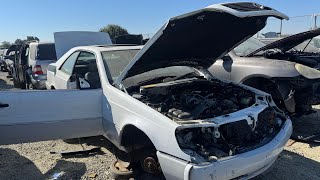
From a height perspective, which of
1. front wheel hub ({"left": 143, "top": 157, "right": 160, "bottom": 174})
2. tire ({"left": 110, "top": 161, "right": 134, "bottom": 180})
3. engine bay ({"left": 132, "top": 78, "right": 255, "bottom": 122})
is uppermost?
engine bay ({"left": 132, "top": 78, "right": 255, "bottom": 122})

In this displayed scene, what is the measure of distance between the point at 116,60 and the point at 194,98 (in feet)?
4.69

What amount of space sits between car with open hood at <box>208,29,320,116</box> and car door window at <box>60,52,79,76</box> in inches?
108

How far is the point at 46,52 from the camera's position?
955 cm

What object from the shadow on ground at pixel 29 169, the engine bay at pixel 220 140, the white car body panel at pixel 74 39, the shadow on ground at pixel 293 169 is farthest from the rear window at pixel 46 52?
the engine bay at pixel 220 140

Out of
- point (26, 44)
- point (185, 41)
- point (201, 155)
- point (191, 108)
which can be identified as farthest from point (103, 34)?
point (201, 155)

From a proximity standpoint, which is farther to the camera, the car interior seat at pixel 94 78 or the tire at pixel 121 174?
the car interior seat at pixel 94 78

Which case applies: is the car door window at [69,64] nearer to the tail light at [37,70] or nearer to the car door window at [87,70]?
the car door window at [87,70]

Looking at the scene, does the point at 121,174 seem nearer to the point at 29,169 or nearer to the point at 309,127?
the point at 29,169

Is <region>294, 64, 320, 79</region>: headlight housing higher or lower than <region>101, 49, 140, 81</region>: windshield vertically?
lower

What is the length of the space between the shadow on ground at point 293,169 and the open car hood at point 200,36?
5.71 ft

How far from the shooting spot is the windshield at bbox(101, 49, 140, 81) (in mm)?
4548

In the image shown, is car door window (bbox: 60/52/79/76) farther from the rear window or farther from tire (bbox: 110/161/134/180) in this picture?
the rear window

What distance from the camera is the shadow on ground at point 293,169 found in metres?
4.31

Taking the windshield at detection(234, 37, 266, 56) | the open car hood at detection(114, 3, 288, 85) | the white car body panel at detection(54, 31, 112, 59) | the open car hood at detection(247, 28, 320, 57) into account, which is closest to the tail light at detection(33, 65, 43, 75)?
the white car body panel at detection(54, 31, 112, 59)
